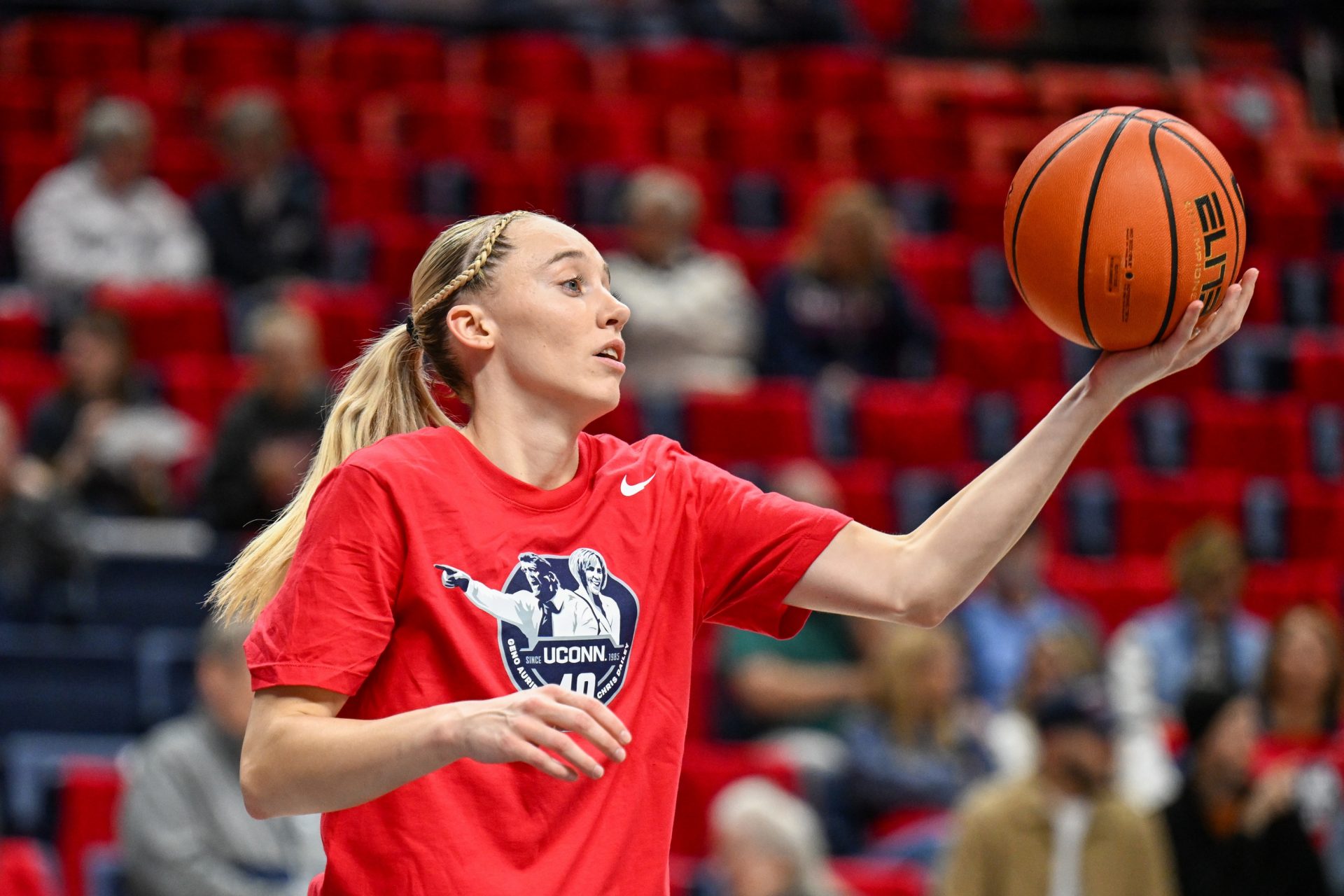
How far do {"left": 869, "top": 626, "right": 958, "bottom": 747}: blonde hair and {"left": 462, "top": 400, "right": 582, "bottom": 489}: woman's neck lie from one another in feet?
9.71

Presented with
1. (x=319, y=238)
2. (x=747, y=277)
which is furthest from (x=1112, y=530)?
(x=319, y=238)

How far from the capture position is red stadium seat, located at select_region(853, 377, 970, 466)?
7.05 metres

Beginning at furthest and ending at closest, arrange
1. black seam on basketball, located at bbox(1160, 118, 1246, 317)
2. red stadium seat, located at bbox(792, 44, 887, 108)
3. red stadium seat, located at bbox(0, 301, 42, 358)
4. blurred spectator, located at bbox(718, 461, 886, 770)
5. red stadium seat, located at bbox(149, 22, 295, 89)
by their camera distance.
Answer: red stadium seat, located at bbox(792, 44, 887, 108)
red stadium seat, located at bbox(149, 22, 295, 89)
red stadium seat, located at bbox(0, 301, 42, 358)
blurred spectator, located at bbox(718, 461, 886, 770)
black seam on basketball, located at bbox(1160, 118, 1246, 317)

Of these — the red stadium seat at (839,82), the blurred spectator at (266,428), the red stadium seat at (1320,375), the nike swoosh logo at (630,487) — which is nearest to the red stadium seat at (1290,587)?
the red stadium seat at (1320,375)

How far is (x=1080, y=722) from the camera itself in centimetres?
461

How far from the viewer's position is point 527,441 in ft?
7.12

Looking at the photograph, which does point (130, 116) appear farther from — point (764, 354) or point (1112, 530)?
point (1112, 530)

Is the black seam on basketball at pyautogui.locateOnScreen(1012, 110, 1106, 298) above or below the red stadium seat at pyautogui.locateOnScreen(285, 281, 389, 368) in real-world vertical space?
above

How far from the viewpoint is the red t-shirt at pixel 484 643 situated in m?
1.96

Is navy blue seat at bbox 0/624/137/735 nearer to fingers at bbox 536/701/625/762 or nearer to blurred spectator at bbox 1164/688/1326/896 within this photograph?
blurred spectator at bbox 1164/688/1326/896

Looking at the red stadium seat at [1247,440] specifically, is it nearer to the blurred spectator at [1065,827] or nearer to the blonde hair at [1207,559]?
the blonde hair at [1207,559]

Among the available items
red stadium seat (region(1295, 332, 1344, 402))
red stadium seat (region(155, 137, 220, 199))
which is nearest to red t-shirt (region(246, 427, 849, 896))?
red stadium seat (region(155, 137, 220, 199))

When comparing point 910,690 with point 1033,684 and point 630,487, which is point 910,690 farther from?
point 630,487

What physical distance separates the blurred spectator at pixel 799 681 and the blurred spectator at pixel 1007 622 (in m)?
0.53
